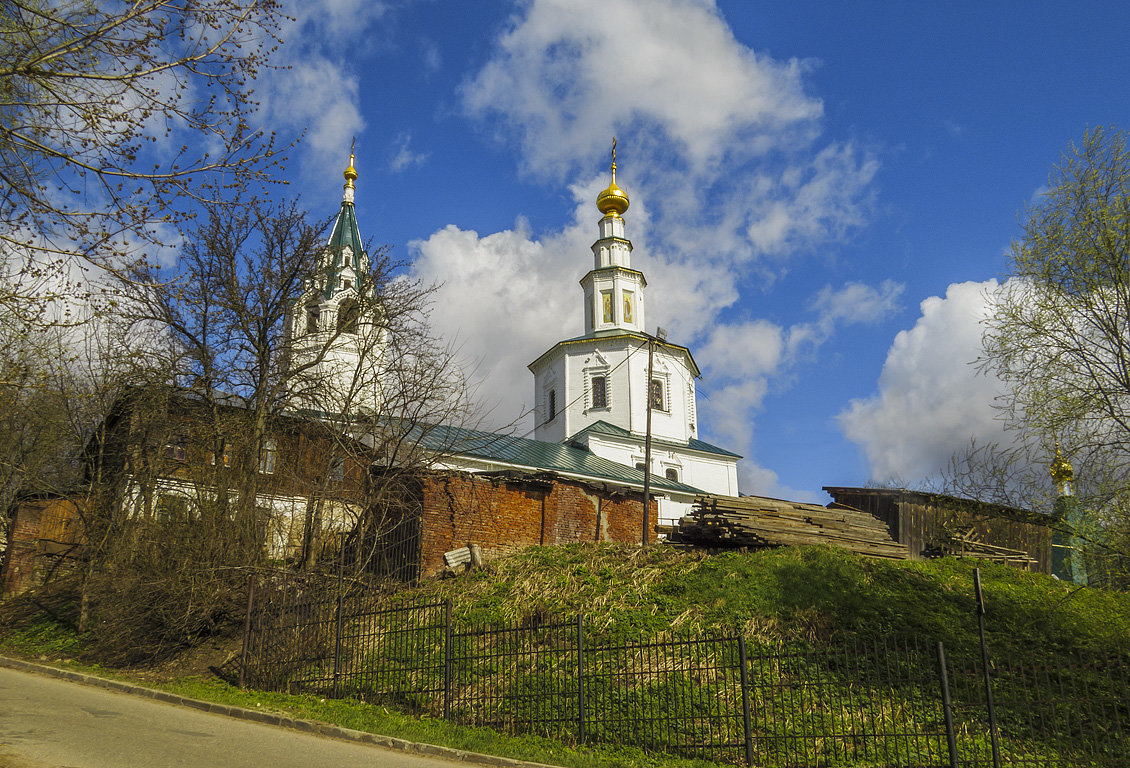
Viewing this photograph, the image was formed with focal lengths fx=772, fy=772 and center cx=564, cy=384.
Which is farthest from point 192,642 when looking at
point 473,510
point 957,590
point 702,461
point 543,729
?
point 702,461

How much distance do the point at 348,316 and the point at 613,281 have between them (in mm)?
24234

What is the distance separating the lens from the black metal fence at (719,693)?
9.04m

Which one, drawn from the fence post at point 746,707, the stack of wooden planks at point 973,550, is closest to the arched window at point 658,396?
the stack of wooden planks at point 973,550

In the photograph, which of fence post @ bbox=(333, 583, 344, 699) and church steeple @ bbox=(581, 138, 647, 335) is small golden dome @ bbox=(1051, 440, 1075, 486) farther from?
church steeple @ bbox=(581, 138, 647, 335)

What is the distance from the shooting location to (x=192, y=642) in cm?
1468

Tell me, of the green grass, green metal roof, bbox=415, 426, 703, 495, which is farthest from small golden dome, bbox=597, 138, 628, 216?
the green grass

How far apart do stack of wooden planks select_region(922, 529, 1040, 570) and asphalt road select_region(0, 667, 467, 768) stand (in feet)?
61.2

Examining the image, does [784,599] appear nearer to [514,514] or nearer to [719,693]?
[719,693]

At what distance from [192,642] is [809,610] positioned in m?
11.4

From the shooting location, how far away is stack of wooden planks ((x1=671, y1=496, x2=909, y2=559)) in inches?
712

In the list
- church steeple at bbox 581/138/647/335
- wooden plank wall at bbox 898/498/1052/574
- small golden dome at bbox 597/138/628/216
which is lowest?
wooden plank wall at bbox 898/498/1052/574

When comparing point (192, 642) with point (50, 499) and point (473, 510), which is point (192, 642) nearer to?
point (473, 510)

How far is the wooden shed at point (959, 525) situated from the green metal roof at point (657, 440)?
15829 mm

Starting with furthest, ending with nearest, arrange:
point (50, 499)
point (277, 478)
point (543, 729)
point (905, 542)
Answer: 1. point (50, 499)
2. point (905, 542)
3. point (277, 478)
4. point (543, 729)
